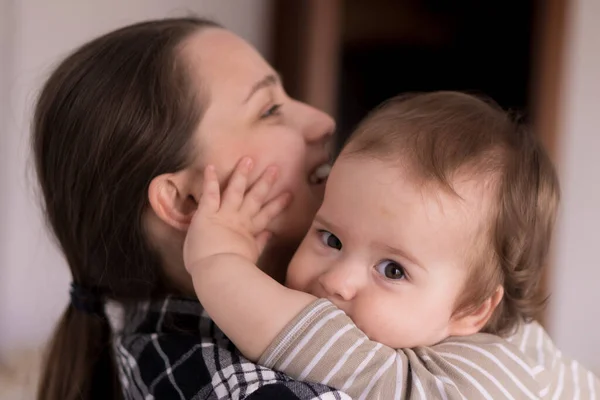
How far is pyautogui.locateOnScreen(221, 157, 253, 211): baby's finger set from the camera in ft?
3.17

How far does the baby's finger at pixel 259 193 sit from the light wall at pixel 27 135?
1292 millimetres

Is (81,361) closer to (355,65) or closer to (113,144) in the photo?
(113,144)

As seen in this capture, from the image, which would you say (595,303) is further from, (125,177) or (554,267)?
(125,177)

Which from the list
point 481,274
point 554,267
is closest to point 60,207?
point 481,274

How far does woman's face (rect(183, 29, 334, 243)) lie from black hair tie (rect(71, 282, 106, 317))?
263 millimetres

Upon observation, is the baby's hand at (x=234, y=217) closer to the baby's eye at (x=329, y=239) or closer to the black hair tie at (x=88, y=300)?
the baby's eye at (x=329, y=239)

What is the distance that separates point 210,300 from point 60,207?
0.35m

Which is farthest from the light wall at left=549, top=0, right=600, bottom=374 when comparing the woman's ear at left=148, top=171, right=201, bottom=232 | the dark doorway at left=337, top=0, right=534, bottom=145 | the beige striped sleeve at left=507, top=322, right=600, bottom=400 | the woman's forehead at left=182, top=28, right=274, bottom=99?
the woman's ear at left=148, top=171, right=201, bottom=232

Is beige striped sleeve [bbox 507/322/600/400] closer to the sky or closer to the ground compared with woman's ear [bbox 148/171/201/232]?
closer to the ground

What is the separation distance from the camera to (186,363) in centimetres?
86

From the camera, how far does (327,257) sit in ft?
2.87

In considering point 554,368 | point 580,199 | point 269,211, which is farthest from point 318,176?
point 580,199

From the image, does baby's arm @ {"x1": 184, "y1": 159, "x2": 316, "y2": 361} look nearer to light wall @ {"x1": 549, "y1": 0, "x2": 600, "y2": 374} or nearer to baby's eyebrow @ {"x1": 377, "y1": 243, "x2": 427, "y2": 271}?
baby's eyebrow @ {"x1": 377, "y1": 243, "x2": 427, "y2": 271}

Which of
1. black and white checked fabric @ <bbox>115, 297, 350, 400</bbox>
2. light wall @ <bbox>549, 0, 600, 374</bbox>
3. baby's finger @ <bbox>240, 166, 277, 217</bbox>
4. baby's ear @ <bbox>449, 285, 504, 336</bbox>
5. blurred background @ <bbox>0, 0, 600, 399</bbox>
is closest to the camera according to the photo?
black and white checked fabric @ <bbox>115, 297, 350, 400</bbox>
